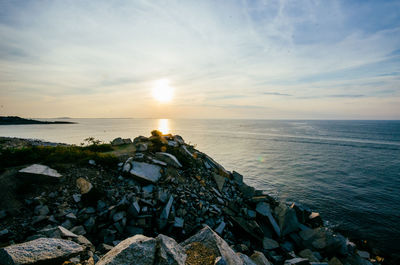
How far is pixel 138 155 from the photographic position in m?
12.0

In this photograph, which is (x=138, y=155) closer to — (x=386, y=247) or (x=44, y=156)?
(x=44, y=156)

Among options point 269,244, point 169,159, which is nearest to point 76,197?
point 169,159

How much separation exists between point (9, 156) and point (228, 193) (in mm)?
13140

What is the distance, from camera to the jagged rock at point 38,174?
8.33m

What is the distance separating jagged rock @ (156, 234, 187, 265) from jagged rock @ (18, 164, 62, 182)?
751 cm

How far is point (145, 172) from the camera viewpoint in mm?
10352

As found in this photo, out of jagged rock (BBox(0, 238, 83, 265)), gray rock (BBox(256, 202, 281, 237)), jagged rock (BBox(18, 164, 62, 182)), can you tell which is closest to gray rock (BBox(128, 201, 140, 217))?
jagged rock (BBox(0, 238, 83, 265))

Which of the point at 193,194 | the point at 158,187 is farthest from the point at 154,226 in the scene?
the point at 193,194

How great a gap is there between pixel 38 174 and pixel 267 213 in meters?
12.6

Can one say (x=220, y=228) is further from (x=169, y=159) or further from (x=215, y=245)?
(x=169, y=159)

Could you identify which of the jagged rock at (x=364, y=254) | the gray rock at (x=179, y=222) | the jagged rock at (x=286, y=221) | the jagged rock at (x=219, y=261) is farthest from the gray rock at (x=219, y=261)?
the jagged rock at (x=364, y=254)

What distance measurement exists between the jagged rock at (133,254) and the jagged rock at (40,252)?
1.15 meters

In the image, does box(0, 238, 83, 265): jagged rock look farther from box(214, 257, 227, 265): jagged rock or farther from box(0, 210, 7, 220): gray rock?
box(0, 210, 7, 220): gray rock

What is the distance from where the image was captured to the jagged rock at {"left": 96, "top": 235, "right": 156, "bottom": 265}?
12.1ft
